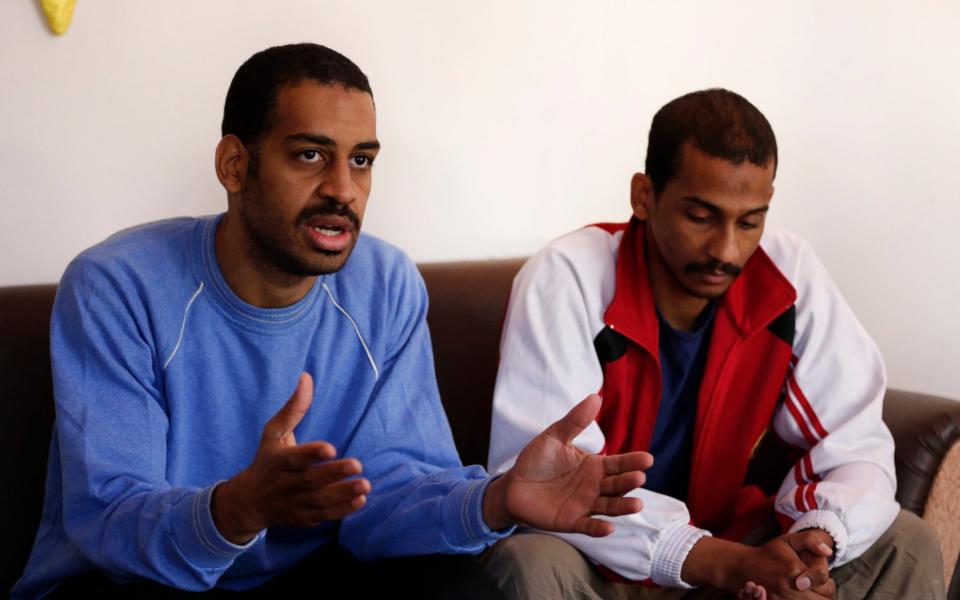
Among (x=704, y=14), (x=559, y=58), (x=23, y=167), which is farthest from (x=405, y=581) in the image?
(x=704, y=14)

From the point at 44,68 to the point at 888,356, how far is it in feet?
6.46

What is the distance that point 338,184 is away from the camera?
5.33ft

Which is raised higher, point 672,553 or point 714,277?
point 714,277

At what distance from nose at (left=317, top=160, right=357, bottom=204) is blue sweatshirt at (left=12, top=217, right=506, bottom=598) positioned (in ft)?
0.54

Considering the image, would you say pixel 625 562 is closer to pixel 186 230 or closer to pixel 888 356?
pixel 186 230

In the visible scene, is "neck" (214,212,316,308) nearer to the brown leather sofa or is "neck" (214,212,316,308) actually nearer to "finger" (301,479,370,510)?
the brown leather sofa

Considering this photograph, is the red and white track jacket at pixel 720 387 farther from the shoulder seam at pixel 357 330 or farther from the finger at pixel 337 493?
the finger at pixel 337 493

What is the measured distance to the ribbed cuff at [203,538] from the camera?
134 centimetres

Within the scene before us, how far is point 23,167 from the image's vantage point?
77.3 inches

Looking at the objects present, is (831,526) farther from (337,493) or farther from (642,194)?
(337,493)

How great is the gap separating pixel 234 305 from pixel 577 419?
52cm

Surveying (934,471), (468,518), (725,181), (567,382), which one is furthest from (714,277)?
(468,518)

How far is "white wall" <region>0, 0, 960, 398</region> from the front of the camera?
2.00 m

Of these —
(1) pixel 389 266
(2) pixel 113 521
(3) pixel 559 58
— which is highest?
(3) pixel 559 58
